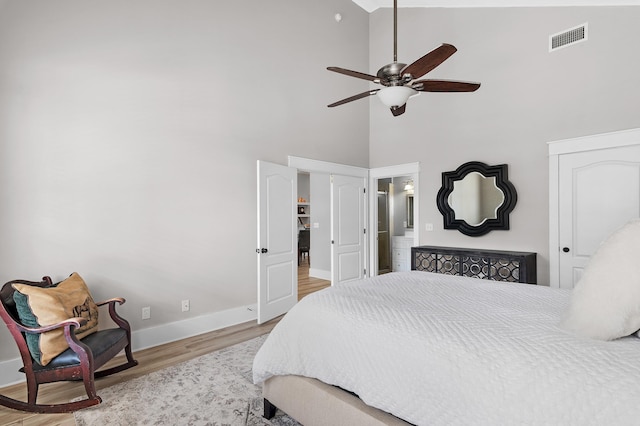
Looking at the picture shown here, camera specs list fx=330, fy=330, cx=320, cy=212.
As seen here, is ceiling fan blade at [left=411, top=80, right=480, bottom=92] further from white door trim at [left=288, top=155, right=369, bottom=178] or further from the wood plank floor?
the wood plank floor

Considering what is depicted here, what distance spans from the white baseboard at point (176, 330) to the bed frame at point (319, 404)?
1.85 metres

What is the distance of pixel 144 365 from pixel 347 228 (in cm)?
325

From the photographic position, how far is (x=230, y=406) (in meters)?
2.16

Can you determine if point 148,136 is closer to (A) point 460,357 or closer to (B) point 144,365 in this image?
(B) point 144,365

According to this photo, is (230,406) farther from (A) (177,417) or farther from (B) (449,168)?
(B) (449,168)

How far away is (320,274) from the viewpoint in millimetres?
6883

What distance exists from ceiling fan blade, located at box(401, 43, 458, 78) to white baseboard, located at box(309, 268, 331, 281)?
498 cm

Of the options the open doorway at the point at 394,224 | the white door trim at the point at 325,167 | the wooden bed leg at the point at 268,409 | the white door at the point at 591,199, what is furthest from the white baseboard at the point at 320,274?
the wooden bed leg at the point at 268,409

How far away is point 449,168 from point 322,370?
3720mm

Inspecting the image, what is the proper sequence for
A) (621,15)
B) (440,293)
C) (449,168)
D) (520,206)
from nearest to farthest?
Answer: 1. (440,293)
2. (621,15)
3. (520,206)
4. (449,168)

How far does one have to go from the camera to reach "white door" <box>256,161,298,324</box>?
12.8 feet

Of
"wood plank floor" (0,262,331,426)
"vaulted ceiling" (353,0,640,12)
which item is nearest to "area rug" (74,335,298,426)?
"wood plank floor" (0,262,331,426)

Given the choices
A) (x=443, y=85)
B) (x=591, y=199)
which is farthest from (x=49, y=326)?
(x=591, y=199)

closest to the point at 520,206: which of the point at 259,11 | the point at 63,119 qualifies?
the point at 259,11
